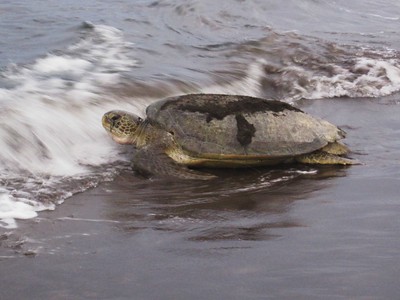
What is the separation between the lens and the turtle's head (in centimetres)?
525

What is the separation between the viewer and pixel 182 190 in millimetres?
4398

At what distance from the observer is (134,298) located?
8.85 feet

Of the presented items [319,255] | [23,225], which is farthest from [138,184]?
[319,255]

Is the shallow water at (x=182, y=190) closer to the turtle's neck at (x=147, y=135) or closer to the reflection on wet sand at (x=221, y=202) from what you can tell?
the reflection on wet sand at (x=221, y=202)

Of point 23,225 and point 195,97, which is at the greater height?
point 195,97

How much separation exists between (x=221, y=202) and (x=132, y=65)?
4201mm

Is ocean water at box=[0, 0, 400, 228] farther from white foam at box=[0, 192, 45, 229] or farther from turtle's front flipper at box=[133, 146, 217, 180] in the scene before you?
turtle's front flipper at box=[133, 146, 217, 180]

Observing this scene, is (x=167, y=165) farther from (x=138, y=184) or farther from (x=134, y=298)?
(x=134, y=298)

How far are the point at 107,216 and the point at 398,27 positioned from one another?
9958 millimetres

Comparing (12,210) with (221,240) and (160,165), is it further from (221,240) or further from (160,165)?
(160,165)

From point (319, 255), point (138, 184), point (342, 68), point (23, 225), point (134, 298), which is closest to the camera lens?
point (134, 298)

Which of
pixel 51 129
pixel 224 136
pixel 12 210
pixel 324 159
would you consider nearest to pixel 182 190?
pixel 224 136

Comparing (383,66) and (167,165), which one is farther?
(383,66)

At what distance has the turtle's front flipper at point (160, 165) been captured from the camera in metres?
4.66
